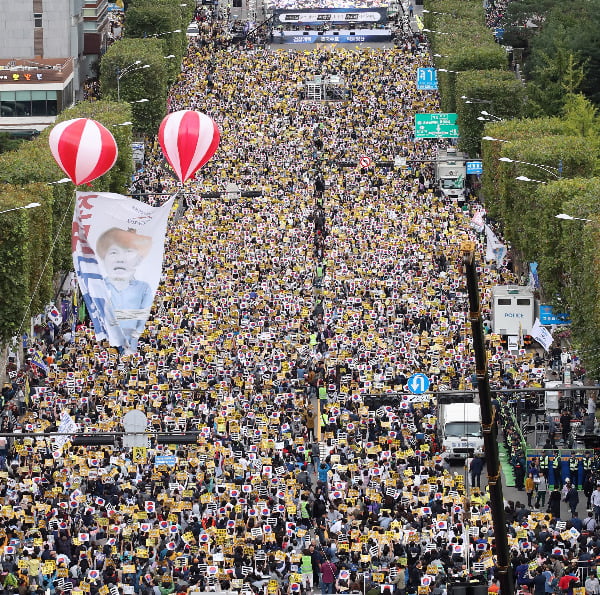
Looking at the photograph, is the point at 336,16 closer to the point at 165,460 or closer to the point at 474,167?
the point at 474,167

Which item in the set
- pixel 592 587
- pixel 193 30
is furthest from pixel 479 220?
pixel 193 30

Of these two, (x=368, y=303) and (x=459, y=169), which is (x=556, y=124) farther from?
(x=368, y=303)

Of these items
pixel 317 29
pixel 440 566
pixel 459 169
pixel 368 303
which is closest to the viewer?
pixel 440 566

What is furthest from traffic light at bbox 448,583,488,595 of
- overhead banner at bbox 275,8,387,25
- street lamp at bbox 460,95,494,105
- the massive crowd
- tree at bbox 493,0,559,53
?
overhead banner at bbox 275,8,387,25

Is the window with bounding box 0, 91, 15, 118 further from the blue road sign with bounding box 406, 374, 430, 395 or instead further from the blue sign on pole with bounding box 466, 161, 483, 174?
the blue road sign with bounding box 406, 374, 430, 395

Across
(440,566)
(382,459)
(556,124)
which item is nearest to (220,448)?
(382,459)

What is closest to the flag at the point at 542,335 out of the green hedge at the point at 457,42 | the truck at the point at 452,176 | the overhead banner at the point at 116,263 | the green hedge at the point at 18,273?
the green hedge at the point at 18,273

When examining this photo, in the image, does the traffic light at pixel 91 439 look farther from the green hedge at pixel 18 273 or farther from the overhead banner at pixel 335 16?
the overhead banner at pixel 335 16
